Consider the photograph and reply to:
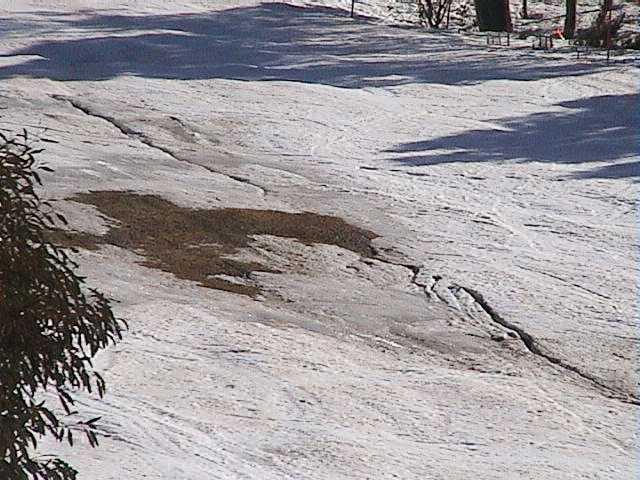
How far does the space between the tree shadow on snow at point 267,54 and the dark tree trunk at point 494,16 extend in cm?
261

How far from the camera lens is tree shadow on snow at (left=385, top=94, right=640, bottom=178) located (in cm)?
1312

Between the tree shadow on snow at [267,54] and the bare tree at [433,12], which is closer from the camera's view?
the tree shadow on snow at [267,54]

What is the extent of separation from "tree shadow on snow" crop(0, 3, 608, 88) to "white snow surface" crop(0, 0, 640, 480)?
0.26 feet

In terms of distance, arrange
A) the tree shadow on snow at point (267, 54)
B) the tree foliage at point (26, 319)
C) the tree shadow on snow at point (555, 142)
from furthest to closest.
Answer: the tree shadow on snow at point (267, 54), the tree shadow on snow at point (555, 142), the tree foliage at point (26, 319)

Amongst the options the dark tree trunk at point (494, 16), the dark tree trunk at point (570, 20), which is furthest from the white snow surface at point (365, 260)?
the dark tree trunk at point (570, 20)

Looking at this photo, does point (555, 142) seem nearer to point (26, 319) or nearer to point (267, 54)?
point (267, 54)

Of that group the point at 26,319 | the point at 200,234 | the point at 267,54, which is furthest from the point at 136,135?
the point at 26,319

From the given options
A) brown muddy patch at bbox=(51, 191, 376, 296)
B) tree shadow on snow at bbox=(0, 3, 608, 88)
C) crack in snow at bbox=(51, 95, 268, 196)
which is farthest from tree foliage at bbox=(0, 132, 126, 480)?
tree shadow on snow at bbox=(0, 3, 608, 88)

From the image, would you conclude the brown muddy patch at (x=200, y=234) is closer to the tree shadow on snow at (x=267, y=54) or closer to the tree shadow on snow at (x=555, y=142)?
the tree shadow on snow at (x=555, y=142)

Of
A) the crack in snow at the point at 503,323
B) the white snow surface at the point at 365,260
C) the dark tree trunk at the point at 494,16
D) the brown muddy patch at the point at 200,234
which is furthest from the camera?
the dark tree trunk at the point at 494,16

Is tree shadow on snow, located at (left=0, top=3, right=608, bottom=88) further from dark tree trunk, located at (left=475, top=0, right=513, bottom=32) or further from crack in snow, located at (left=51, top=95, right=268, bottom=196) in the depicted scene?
dark tree trunk, located at (left=475, top=0, right=513, bottom=32)

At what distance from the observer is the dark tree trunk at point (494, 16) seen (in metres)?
24.0

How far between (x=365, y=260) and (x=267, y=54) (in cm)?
950

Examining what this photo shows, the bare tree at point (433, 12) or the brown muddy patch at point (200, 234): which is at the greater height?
the bare tree at point (433, 12)
